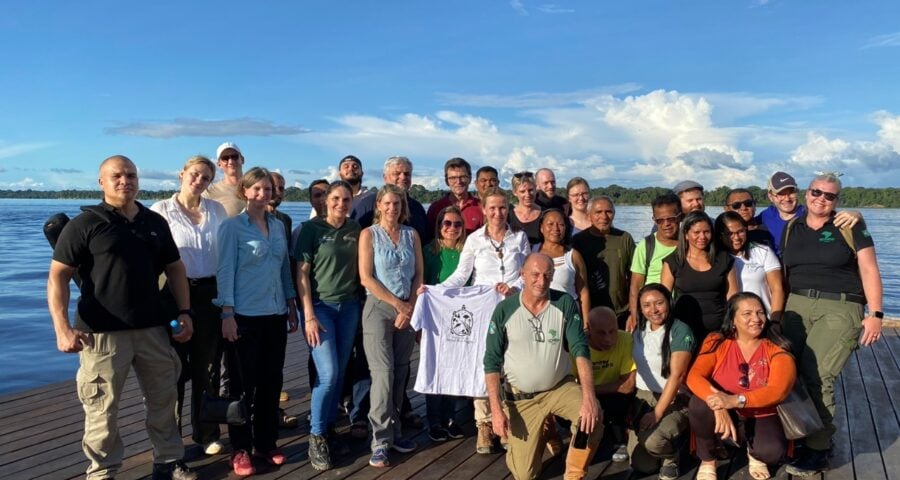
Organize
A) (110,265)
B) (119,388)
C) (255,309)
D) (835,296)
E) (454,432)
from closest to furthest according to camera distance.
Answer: (110,265), (119,388), (255,309), (835,296), (454,432)

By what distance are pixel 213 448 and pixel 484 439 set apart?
5.82 feet

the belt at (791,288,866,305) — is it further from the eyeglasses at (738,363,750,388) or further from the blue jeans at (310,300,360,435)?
the blue jeans at (310,300,360,435)

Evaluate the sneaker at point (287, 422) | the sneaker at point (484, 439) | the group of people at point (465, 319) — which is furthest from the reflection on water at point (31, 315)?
the sneaker at point (484, 439)

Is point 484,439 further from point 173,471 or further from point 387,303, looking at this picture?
point 173,471

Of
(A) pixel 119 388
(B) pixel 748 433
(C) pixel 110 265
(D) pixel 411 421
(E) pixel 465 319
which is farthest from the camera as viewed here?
(D) pixel 411 421

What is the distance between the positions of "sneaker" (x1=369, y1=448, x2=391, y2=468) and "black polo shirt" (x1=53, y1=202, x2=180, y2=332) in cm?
155

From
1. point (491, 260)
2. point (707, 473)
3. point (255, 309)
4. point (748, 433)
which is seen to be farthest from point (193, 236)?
point (748, 433)

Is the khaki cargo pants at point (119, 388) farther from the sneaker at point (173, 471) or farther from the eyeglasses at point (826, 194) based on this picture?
the eyeglasses at point (826, 194)

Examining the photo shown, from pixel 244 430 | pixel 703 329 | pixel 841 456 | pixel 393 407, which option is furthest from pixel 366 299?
pixel 841 456

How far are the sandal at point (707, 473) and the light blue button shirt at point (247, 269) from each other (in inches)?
107

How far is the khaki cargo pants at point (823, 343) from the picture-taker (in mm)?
4031

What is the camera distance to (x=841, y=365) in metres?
4.05

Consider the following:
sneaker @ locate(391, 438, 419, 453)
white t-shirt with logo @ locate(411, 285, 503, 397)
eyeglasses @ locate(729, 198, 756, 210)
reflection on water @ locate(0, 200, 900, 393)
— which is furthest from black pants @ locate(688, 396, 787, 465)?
reflection on water @ locate(0, 200, 900, 393)

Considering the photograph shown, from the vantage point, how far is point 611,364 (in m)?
4.18
